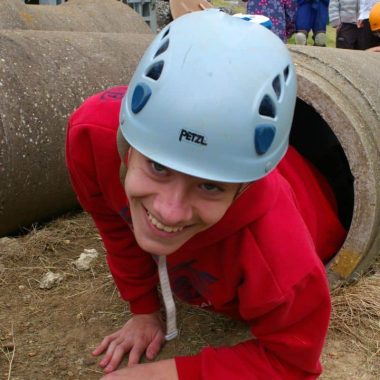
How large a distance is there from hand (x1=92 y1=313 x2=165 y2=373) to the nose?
0.83 metres

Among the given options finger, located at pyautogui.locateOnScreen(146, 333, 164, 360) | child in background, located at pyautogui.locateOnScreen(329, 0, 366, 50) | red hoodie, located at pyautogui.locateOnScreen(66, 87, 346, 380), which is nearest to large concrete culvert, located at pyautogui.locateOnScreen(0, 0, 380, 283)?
red hoodie, located at pyautogui.locateOnScreen(66, 87, 346, 380)

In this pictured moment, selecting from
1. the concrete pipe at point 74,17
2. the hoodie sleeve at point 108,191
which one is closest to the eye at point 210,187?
the hoodie sleeve at point 108,191

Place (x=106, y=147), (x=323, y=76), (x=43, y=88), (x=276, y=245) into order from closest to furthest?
(x=276, y=245)
(x=106, y=147)
(x=323, y=76)
(x=43, y=88)

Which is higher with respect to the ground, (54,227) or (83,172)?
(83,172)

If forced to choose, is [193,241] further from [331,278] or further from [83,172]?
[331,278]

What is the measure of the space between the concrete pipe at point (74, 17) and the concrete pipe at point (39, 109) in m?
1.18

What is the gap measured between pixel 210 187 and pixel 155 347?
2.96 feet

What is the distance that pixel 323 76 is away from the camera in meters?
2.50

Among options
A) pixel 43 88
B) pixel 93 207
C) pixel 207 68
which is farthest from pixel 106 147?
pixel 43 88

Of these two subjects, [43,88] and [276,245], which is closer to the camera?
[276,245]

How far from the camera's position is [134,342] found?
7.40 ft

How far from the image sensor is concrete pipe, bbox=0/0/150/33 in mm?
4488

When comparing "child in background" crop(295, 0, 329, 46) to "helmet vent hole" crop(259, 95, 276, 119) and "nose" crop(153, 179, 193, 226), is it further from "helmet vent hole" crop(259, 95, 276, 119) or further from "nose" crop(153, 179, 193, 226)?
"nose" crop(153, 179, 193, 226)

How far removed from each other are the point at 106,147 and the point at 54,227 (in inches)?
57.4
